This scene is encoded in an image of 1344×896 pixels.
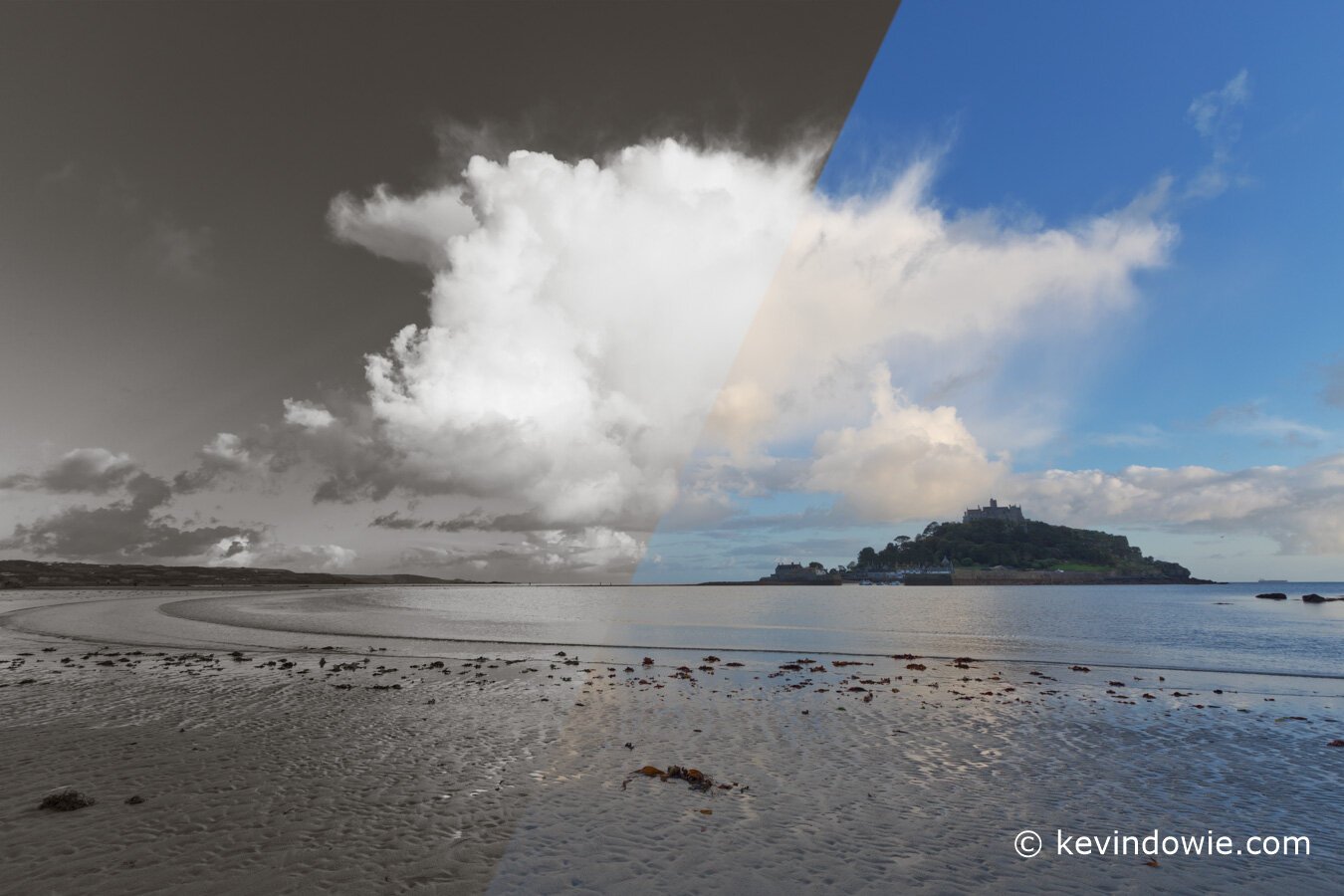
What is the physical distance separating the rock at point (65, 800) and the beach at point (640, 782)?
0.26m

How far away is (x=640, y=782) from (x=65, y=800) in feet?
33.4

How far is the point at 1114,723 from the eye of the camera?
785 inches

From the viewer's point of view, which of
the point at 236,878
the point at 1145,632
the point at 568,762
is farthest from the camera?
the point at 1145,632

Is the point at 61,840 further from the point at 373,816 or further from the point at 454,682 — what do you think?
the point at 454,682

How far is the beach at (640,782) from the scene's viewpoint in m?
9.30

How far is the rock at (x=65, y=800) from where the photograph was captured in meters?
11.0

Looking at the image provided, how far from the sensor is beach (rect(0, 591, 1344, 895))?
9.30 meters

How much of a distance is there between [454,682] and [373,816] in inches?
621

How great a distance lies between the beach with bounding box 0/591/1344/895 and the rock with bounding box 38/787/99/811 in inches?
10.3

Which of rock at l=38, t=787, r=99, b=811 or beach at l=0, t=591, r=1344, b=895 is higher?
rock at l=38, t=787, r=99, b=811

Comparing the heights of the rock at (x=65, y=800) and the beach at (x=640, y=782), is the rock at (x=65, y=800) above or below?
above

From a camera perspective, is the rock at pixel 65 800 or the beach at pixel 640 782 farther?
the rock at pixel 65 800

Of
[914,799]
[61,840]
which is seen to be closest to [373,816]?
[61,840]

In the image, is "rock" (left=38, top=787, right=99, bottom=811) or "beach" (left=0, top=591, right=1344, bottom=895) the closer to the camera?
"beach" (left=0, top=591, right=1344, bottom=895)
